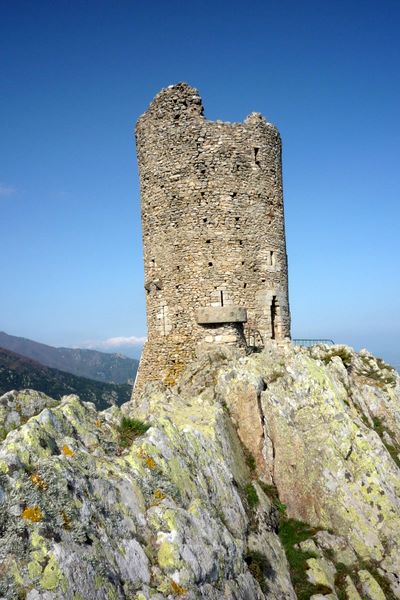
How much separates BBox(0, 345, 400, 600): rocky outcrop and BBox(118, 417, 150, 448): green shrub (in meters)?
0.04

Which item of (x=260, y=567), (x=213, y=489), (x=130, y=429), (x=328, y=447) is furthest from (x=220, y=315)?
(x=260, y=567)

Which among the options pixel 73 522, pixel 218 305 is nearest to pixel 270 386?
pixel 218 305

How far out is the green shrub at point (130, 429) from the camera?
12.1 m

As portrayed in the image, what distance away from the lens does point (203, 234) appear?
2084 cm

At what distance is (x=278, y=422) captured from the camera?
15750mm

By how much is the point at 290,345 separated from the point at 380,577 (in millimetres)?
10935

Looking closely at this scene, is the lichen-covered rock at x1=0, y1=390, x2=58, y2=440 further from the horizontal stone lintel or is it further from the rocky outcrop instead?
the horizontal stone lintel

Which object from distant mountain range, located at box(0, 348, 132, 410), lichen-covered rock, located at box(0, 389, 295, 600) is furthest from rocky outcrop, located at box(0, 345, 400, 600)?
distant mountain range, located at box(0, 348, 132, 410)

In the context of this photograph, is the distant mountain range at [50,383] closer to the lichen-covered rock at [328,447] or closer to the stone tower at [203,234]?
the stone tower at [203,234]

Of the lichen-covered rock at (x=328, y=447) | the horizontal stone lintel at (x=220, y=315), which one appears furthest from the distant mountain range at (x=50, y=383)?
the lichen-covered rock at (x=328, y=447)

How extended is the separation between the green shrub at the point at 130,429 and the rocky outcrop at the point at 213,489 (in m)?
0.04

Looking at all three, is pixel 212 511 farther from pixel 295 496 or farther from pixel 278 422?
pixel 278 422

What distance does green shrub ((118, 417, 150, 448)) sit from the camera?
1205 centimetres

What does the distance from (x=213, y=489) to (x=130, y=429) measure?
8.08ft
